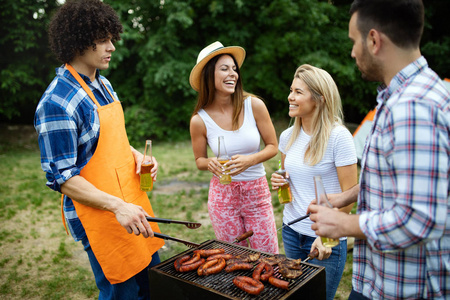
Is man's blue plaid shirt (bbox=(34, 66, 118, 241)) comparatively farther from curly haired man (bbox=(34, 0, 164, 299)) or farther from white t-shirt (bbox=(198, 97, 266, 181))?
white t-shirt (bbox=(198, 97, 266, 181))

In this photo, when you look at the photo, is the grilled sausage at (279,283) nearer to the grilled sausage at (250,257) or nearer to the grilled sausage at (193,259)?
the grilled sausage at (250,257)

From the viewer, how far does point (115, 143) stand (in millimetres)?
2596

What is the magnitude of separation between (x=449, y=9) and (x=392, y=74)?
1458 cm

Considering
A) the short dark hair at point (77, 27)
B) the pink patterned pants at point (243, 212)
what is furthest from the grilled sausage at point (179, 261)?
the short dark hair at point (77, 27)

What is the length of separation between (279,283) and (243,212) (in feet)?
3.94

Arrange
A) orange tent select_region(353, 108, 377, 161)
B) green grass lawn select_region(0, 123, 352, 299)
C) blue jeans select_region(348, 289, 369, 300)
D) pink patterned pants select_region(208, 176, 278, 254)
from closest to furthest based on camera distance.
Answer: blue jeans select_region(348, 289, 369, 300), pink patterned pants select_region(208, 176, 278, 254), green grass lawn select_region(0, 123, 352, 299), orange tent select_region(353, 108, 377, 161)

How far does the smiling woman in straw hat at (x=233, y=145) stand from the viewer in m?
3.15

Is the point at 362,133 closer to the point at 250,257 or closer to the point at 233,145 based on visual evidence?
the point at 233,145

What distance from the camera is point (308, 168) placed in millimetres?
2639

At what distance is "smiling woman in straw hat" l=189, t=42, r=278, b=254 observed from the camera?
315cm

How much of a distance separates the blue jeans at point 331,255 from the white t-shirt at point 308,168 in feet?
0.22

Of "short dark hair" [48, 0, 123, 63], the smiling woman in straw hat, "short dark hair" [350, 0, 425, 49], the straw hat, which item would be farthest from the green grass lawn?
"short dark hair" [350, 0, 425, 49]

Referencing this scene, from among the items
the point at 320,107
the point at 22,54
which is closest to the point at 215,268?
the point at 320,107

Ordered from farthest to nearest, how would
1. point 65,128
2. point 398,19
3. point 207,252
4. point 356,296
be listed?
point 207,252
point 65,128
point 356,296
point 398,19
